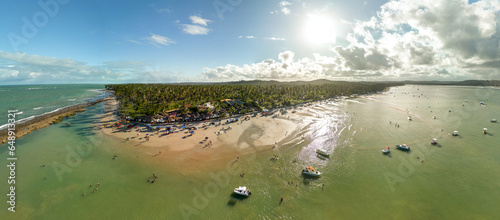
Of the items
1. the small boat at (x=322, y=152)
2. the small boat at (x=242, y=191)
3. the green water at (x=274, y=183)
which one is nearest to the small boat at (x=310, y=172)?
the green water at (x=274, y=183)

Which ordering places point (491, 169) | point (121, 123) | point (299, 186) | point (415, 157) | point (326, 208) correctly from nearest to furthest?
point (326, 208), point (299, 186), point (491, 169), point (415, 157), point (121, 123)

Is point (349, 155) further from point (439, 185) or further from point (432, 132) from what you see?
point (432, 132)

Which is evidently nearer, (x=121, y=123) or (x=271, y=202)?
(x=271, y=202)

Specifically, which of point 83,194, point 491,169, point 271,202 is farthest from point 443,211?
point 83,194

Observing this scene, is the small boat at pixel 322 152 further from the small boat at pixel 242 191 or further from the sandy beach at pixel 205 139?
the small boat at pixel 242 191

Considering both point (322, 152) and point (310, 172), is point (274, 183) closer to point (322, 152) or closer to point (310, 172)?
point (310, 172)

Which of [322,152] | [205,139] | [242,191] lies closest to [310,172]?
[322,152]

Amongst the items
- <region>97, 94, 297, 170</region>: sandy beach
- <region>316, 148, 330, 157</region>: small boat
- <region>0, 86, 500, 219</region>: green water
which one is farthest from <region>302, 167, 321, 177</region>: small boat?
<region>97, 94, 297, 170</region>: sandy beach
